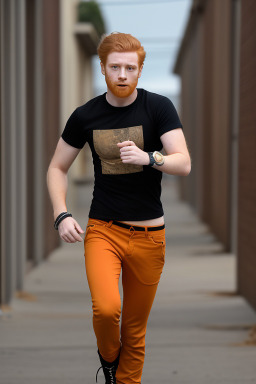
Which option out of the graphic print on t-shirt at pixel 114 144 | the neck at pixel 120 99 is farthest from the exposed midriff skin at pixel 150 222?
the neck at pixel 120 99

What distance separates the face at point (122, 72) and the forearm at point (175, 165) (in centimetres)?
38

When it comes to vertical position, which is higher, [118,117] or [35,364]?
[118,117]

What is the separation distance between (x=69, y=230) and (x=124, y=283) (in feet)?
1.54

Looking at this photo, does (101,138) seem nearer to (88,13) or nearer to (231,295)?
(231,295)

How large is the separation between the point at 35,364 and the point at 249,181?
328 centimetres

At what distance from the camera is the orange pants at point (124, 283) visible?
3900mm

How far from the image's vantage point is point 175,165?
3859 millimetres

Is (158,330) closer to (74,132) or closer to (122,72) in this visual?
(74,132)

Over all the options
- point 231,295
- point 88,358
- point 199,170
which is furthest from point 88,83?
point 88,358

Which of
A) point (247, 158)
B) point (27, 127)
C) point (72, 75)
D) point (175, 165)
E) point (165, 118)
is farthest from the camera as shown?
point (72, 75)

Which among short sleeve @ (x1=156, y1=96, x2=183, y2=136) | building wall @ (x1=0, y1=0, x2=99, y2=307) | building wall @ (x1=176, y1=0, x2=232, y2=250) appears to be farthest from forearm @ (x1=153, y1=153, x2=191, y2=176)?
building wall @ (x1=176, y1=0, x2=232, y2=250)

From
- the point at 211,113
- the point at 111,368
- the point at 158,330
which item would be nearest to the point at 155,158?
the point at 111,368

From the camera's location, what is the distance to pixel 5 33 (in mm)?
8242

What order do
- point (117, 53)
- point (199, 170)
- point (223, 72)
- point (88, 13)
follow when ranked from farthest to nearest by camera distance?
point (88, 13) → point (199, 170) → point (223, 72) → point (117, 53)
